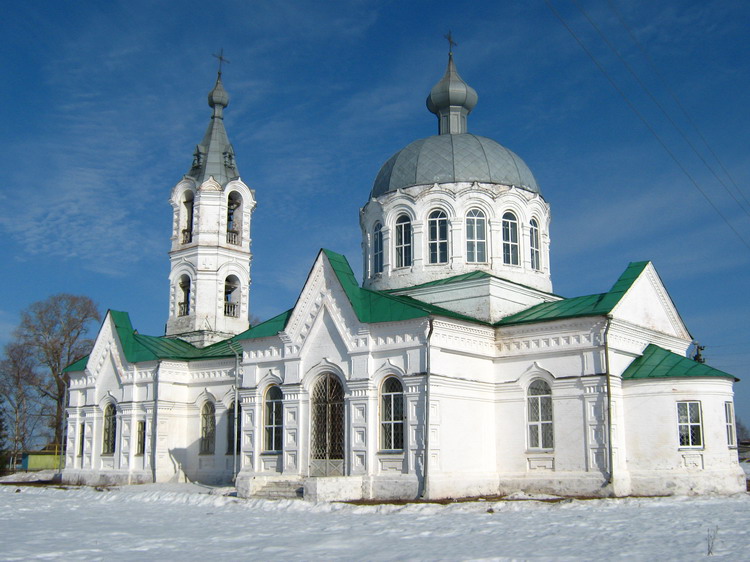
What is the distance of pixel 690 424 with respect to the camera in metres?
18.1

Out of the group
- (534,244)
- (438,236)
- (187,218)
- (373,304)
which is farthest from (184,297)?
(534,244)

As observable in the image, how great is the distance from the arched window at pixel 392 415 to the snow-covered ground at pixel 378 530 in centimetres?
301

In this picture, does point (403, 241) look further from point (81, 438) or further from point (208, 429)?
point (81, 438)

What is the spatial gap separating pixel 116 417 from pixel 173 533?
1450 cm

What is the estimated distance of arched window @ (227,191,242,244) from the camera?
29.1 m

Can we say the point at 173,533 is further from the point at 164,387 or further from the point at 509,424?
the point at 164,387

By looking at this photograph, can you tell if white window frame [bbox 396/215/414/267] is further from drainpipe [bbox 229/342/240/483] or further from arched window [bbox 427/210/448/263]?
drainpipe [bbox 229/342/240/483]

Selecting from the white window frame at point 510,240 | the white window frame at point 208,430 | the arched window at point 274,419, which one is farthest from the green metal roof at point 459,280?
the white window frame at point 208,430

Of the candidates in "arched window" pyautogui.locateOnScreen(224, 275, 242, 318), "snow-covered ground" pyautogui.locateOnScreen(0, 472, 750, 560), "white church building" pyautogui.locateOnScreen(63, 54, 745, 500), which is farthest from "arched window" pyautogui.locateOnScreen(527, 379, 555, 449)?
"arched window" pyautogui.locateOnScreen(224, 275, 242, 318)

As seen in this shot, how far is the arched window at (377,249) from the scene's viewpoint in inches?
950

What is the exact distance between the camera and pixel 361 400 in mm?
18828

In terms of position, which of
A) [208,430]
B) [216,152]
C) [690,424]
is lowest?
[208,430]

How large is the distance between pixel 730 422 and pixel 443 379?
6.36m

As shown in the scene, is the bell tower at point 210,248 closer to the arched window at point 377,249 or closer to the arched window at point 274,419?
the arched window at point 377,249
